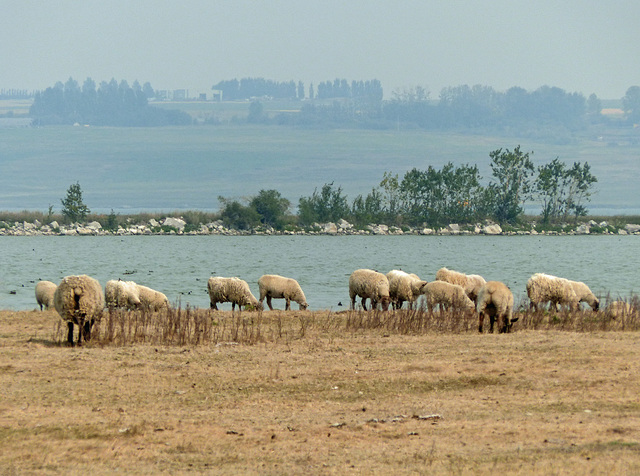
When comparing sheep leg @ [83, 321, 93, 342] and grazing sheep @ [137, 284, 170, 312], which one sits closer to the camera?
sheep leg @ [83, 321, 93, 342]

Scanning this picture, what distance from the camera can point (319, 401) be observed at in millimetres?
13773

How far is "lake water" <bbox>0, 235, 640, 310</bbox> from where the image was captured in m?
45.9

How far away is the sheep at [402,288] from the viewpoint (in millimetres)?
28781

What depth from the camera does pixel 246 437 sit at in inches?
461

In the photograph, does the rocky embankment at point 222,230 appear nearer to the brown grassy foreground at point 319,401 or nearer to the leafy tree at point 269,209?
the leafy tree at point 269,209

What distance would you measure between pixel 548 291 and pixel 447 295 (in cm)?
306

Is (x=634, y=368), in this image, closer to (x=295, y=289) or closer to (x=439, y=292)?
(x=439, y=292)

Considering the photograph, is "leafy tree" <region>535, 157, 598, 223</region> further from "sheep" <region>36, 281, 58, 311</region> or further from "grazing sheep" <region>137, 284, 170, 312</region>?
"grazing sheep" <region>137, 284, 170, 312</region>

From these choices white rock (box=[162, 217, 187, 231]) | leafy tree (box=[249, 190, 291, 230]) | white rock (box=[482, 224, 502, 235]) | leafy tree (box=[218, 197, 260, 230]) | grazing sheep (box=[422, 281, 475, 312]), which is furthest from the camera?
white rock (box=[482, 224, 502, 235])

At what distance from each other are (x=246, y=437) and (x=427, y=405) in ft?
10.1

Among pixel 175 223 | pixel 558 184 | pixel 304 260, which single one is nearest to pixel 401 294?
pixel 304 260

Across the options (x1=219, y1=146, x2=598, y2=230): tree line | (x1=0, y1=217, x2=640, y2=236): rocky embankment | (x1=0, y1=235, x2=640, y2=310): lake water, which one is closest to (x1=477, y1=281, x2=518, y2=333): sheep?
(x1=0, y1=235, x2=640, y2=310): lake water

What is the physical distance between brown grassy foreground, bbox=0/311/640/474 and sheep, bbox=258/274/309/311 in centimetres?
904

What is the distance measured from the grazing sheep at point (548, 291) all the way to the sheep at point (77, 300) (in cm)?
1368
